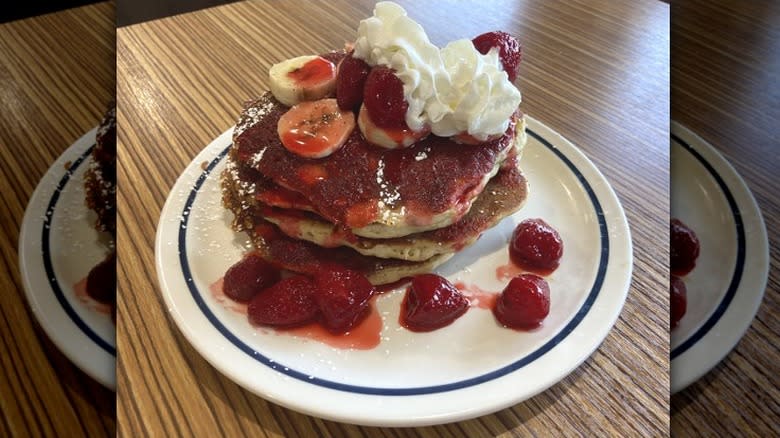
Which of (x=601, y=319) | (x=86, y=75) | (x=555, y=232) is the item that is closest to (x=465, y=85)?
(x=555, y=232)

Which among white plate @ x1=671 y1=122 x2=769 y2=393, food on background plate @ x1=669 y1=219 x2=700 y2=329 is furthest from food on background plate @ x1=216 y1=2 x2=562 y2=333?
white plate @ x1=671 y1=122 x2=769 y2=393

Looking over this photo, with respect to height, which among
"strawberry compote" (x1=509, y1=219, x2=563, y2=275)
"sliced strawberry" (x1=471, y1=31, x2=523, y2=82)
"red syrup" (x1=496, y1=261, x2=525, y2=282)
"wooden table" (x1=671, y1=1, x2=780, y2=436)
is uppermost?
"wooden table" (x1=671, y1=1, x2=780, y2=436)

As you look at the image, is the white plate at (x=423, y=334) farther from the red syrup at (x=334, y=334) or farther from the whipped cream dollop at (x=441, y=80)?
the whipped cream dollop at (x=441, y=80)

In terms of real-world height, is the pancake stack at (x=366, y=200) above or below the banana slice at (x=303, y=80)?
below

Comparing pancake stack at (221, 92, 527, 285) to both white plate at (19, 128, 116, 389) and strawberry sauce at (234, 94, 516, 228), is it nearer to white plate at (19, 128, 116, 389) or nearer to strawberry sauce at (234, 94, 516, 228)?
strawberry sauce at (234, 94, 516, 228)

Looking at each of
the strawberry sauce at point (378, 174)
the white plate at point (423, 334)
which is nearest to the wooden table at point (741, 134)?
the white plate at point (423, 334)
